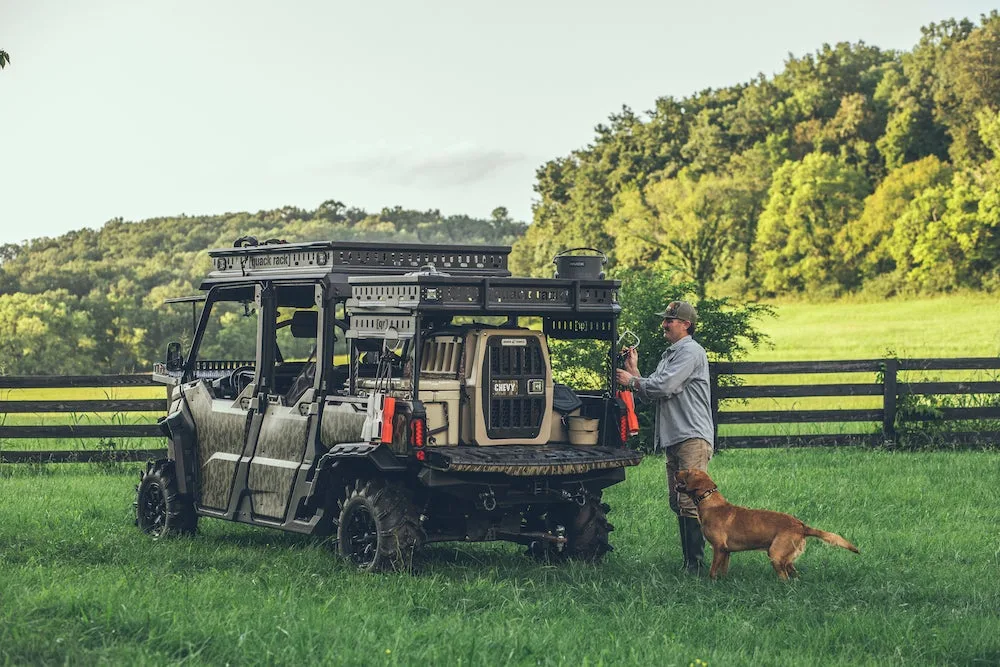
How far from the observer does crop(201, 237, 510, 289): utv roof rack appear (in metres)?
10.2

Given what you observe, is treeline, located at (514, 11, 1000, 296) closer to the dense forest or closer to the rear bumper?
the dense forest

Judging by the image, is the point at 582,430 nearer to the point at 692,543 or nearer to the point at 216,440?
the point at 692,543

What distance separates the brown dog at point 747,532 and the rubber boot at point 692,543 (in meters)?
0.33

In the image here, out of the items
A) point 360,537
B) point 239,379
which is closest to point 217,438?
point 239,379

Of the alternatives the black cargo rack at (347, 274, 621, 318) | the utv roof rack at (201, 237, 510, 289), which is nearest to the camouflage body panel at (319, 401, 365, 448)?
the black cargo rack at (347, 274, 621, 318)

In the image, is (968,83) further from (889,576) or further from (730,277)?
(889,576)

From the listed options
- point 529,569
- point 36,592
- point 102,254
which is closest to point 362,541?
point 529,569

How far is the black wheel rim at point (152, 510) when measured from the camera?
11.4 meters

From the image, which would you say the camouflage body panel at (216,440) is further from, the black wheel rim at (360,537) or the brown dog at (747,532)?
the brown dog at (747,532)

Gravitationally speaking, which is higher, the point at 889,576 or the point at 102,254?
the point at 102,254

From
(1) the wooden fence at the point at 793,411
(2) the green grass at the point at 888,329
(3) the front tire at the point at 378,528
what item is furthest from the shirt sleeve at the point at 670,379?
(2) the green grass at the point at 888,329

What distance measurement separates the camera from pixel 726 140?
69062 millimetres

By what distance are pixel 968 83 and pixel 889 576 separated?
170 ft

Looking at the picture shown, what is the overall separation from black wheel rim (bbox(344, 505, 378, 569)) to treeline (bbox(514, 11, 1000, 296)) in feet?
154
